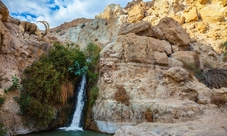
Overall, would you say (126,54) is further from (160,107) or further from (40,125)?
(40,125)

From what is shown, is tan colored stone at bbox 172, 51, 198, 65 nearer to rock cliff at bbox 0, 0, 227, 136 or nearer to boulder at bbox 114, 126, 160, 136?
rock cliff at bbox 0, 0, 227, 136

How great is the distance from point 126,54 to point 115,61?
0.85m

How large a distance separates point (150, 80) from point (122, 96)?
7.39 feet

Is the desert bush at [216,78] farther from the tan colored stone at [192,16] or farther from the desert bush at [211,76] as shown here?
the tan colored stone at [192,16]

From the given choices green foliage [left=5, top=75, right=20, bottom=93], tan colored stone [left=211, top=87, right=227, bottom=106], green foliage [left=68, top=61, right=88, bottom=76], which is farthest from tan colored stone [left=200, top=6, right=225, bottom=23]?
green foliage [left=5, top=75, right=20, bottom=93]

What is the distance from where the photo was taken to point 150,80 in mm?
12000

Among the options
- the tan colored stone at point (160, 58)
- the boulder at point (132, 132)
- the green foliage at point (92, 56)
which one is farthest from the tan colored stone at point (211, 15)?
the boulder at point (132, 132)

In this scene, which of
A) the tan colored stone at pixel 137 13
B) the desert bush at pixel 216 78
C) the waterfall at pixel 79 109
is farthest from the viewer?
the tan colored stone at pixel 137 13

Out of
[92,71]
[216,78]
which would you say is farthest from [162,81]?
[92,71]

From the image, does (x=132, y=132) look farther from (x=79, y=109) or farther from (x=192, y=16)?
(x=192, y=16)

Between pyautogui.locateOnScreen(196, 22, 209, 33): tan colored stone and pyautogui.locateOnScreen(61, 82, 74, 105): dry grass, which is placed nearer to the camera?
pyautogui.locateOnScreen(61, 82, 74, 105): dry grass

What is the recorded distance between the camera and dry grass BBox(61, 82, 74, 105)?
11.4 metres

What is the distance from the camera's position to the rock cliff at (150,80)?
9203 mm

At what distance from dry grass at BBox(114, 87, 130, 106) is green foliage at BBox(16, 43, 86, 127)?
10.5 feet
